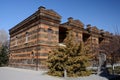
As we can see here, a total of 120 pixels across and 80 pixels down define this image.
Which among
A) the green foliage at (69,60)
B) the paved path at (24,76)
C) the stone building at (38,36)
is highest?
the stone building at (38,36)

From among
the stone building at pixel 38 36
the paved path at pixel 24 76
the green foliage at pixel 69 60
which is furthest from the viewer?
the stone building at pixel 38 36

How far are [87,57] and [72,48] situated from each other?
2.33m

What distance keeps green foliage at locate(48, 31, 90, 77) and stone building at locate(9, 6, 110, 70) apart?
3159mm

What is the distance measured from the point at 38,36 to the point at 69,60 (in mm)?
8854

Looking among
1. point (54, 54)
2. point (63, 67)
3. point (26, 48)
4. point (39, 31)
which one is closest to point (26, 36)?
point (26, 48)

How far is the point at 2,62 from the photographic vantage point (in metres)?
37.6

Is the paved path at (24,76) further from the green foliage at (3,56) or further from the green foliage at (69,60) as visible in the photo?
the green foliage at (3,56)

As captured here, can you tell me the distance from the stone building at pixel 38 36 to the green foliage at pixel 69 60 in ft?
10.4

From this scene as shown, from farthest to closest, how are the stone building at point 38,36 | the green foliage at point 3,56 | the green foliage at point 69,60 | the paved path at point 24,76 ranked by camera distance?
the green foliage at point 3,56 → the stone building at point 38,36 → the green foliage at point 69,60 → the paved path at point 24,76

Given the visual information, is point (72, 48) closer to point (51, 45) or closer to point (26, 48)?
point (51, 45)

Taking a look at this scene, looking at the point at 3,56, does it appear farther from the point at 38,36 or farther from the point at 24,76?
the point at 24,76

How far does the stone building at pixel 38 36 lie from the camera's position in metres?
23.2

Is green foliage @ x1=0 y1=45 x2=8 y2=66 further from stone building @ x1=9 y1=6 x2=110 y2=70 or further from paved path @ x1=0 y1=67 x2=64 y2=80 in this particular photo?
paved path @ x1=0 y1=67 x2=64 y2=80

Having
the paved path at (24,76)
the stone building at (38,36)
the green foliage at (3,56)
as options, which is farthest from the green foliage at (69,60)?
the green foliage at (3,56)
